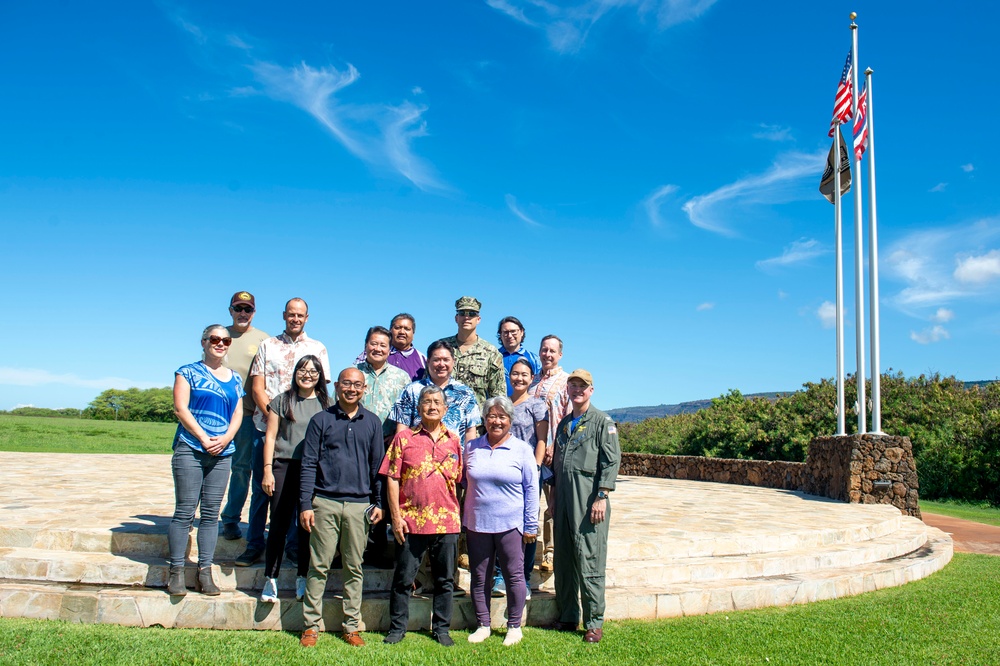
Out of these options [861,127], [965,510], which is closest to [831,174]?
[861,127]

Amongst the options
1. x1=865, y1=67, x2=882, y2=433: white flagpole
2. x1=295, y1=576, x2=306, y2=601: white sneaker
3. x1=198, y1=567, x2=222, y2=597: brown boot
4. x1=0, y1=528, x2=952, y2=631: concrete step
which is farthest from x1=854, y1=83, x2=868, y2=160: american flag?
x1=198, y1=567, x2=222, y2=597: brown boot

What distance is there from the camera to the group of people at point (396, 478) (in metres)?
4.39

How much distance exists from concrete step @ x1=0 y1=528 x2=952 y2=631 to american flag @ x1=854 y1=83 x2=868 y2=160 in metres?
8.66

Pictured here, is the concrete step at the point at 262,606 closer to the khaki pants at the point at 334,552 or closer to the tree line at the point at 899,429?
the khaki pants at the point at 334,552

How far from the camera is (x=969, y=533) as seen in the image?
34.1ft

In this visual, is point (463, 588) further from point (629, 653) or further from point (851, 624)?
point (851, 624)

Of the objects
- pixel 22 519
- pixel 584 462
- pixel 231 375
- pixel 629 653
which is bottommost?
pixel 629 653

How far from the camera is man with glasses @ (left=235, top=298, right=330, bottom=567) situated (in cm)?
491

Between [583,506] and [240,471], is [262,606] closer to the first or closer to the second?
[240,471]

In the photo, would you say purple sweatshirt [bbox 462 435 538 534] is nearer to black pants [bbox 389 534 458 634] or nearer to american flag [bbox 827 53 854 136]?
black pants [bbox 389 534 458 634]

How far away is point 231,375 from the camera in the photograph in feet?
15.5

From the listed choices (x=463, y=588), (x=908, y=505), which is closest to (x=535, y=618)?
(x=463, y=588)

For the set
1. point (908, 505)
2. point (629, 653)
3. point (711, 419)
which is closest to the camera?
point (629, 653)

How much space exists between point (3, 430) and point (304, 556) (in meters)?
24.0
